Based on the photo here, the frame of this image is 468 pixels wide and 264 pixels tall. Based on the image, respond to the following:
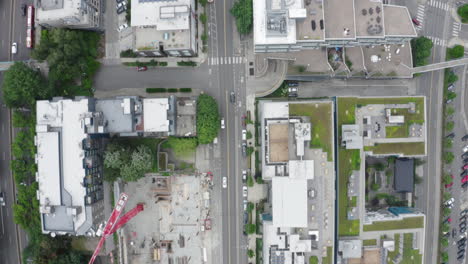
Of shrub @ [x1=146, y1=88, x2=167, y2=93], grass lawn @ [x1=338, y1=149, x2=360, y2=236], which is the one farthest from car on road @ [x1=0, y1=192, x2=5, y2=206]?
grass lawn @ [x1=338, y1=149, x2=360, y2=236]

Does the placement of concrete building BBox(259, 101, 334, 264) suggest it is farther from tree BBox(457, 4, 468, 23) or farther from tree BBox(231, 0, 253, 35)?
tree BBox(457, 4, 468, 23)

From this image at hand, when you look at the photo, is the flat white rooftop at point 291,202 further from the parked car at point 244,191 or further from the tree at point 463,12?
the tree at point 463,12

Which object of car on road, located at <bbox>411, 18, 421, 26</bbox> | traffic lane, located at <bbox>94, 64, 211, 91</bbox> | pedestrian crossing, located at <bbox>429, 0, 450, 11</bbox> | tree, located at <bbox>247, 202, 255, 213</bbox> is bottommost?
tree, located at <bbox>247, 202, 255, 213</bbox>

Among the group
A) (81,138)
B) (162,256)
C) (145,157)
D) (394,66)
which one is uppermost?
(394,66)

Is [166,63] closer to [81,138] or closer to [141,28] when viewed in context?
[141,28]

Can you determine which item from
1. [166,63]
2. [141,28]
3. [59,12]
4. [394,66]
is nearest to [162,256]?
[166,63]

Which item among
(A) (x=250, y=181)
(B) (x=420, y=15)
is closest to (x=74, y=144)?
(A) (x=250, y=181)
